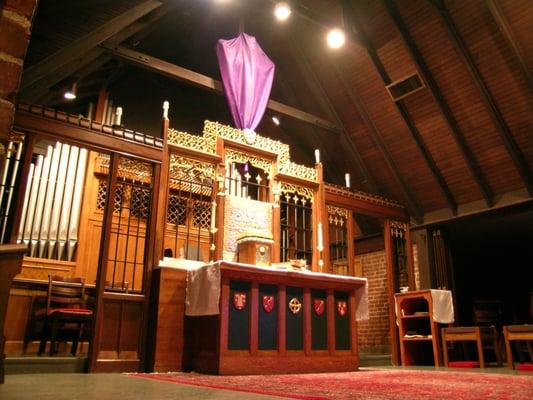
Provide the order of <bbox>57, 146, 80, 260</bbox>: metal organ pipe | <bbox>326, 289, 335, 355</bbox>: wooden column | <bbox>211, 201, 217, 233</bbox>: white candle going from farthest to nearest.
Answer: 1. <bbox>57, 146, 80, 260</bbox>: metal organ pipe
2. <bbox>211, 201, 217, 233</bbox>: white candle
3. <bbox>326, 289, 335, 355</bbox>: wooden column

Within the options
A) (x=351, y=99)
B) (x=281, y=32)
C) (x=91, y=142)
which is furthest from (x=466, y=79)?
(x=91, y=142)

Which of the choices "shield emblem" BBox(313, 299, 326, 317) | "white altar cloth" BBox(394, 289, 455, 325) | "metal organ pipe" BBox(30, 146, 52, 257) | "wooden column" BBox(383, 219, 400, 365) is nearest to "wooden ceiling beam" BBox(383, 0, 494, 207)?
"wooden column" BBox(383, 219, 400, 365)

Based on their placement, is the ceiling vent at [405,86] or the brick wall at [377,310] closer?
the ceiling vent at [405,86]

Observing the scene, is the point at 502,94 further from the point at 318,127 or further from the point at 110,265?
the point at 110,265

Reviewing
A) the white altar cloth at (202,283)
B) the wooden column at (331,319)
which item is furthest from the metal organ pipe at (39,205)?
the wooden column at (331,319)

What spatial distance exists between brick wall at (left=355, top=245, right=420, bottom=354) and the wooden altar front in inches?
116

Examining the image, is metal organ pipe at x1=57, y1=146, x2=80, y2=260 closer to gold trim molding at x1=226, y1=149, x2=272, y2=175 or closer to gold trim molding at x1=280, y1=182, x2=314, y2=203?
gold trim molding at x1=226, y1=149, x2=272, y2=175

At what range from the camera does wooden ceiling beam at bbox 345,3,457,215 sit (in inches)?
275

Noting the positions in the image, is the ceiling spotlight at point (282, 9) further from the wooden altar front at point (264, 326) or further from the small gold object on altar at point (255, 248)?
the wooden altar front at point (264, 326)

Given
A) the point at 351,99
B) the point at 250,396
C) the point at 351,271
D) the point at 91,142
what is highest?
the point at 351,99

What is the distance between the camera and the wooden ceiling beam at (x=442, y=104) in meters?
6.59

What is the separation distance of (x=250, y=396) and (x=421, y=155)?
5937 millimetres

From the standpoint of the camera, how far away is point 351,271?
6.71m

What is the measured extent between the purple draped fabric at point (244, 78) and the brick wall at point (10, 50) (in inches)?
214
